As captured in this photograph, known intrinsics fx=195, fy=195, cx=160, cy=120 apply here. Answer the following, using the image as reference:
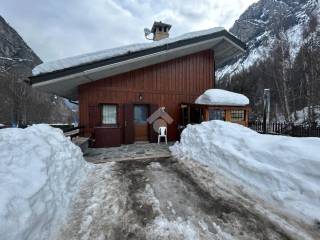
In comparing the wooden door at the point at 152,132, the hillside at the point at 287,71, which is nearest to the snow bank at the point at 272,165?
the wooden door at the point at 152,132

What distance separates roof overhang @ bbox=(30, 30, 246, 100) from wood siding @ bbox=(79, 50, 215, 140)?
336mm

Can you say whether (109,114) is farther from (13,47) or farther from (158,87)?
(13,47)

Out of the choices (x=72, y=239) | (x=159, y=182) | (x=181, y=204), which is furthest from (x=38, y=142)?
(x=181, y=204)

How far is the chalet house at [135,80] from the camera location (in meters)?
7.91

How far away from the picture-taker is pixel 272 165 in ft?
13.1

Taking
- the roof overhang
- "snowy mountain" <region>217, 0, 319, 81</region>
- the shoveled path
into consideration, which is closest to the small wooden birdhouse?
the roof overhang

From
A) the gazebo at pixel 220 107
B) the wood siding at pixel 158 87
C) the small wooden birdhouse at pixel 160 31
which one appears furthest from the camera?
the small wooden birdhouse at pixel 160 31

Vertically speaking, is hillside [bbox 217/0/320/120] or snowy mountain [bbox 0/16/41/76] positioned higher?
snowy mountain [bbox 0/16/41/76]

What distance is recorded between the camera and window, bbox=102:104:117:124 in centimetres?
962

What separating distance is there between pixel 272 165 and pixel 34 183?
14.1ft

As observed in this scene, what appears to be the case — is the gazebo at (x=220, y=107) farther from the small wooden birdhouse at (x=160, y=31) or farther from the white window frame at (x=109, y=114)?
the small wooden birdhouse at (x=160, y=31)

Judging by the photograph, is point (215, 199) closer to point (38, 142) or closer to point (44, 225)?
point (44, 225)

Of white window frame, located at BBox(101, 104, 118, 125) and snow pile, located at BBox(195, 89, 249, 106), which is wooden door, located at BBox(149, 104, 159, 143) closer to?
white window frame, located at BBox(101, 104, 118, 125)

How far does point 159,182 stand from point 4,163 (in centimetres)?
291
